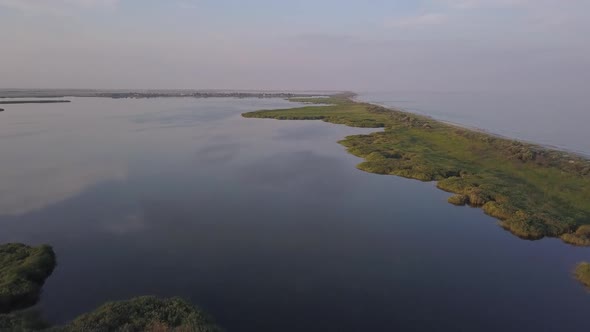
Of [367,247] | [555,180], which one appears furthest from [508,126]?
[367,247]

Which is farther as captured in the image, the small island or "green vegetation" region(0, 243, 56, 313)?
"green vegetation" region(0, 243, 56, 313)

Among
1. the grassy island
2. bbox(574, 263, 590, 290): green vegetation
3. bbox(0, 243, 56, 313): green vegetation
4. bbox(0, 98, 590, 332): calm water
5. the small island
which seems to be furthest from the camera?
the grassy island

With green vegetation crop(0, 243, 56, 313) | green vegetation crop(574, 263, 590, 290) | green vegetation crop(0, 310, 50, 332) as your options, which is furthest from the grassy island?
green vegetation crop(0, 243, 56, 313)

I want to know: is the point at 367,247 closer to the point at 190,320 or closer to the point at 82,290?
the point at 190,320

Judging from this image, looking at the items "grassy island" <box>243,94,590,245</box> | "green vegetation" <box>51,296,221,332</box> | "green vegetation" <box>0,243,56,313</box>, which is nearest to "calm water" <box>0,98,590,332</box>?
"green vegetation" <box>0,243,56,313</box>

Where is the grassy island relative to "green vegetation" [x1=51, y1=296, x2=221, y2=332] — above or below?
below

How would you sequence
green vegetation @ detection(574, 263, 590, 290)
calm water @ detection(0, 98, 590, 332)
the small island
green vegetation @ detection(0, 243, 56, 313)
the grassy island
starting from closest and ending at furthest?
the small island, green vegetation @ detection(0, 243, 56, 313), calm water @ detection(0, 98, 590, 332), green vegetation @ detection(574, 263, 590, 290), the grassy island

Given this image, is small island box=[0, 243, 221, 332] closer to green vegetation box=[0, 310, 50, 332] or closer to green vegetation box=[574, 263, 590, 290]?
green vegetation box=[0, 310, 50, 332]
